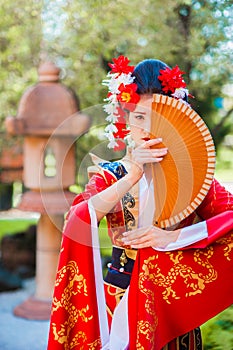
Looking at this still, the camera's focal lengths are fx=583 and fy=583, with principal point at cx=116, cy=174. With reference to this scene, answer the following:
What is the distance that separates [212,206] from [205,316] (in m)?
0.34

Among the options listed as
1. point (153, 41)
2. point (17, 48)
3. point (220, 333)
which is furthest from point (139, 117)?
point (17, 48)

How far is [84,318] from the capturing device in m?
1.83

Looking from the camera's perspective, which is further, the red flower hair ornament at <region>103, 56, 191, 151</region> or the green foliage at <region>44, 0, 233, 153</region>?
the green foliage at <region>44, 0, 233, 153</region>

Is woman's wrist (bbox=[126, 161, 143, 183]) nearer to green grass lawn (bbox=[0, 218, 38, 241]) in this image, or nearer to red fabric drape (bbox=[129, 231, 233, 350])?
red fabric drape (bbox=[129, 231, 233, 350])

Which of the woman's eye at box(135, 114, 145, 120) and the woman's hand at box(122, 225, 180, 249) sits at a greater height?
the woman's eye at box(135, 114, 145, 120)

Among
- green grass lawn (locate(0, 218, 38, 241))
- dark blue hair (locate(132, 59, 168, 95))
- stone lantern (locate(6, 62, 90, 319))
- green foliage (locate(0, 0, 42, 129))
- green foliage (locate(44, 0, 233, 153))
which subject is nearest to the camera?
dark blue hair (locate(132, 59, 168, 95))

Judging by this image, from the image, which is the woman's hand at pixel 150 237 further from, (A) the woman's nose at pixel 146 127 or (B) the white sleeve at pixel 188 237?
(A) the woman's nose at pixel 146 127

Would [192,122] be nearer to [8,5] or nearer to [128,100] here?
[128,100]

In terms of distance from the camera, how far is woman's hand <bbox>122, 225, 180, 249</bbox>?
5.75 feet

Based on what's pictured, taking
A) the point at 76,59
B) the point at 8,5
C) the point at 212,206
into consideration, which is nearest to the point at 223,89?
the point at 76,59

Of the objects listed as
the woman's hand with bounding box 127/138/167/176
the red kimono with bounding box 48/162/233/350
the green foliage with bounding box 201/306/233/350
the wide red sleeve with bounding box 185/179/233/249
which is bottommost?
the green foliage with bounding box 201/306/233/350

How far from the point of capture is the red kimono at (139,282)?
1787 mm

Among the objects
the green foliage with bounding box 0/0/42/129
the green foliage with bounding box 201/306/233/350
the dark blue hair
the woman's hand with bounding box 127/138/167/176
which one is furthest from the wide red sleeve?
the green foliage with bounding box 0/0/42/129

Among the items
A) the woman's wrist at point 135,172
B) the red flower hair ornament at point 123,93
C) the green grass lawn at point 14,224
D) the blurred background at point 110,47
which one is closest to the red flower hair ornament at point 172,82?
the red flower hair ornament at point 123,93
